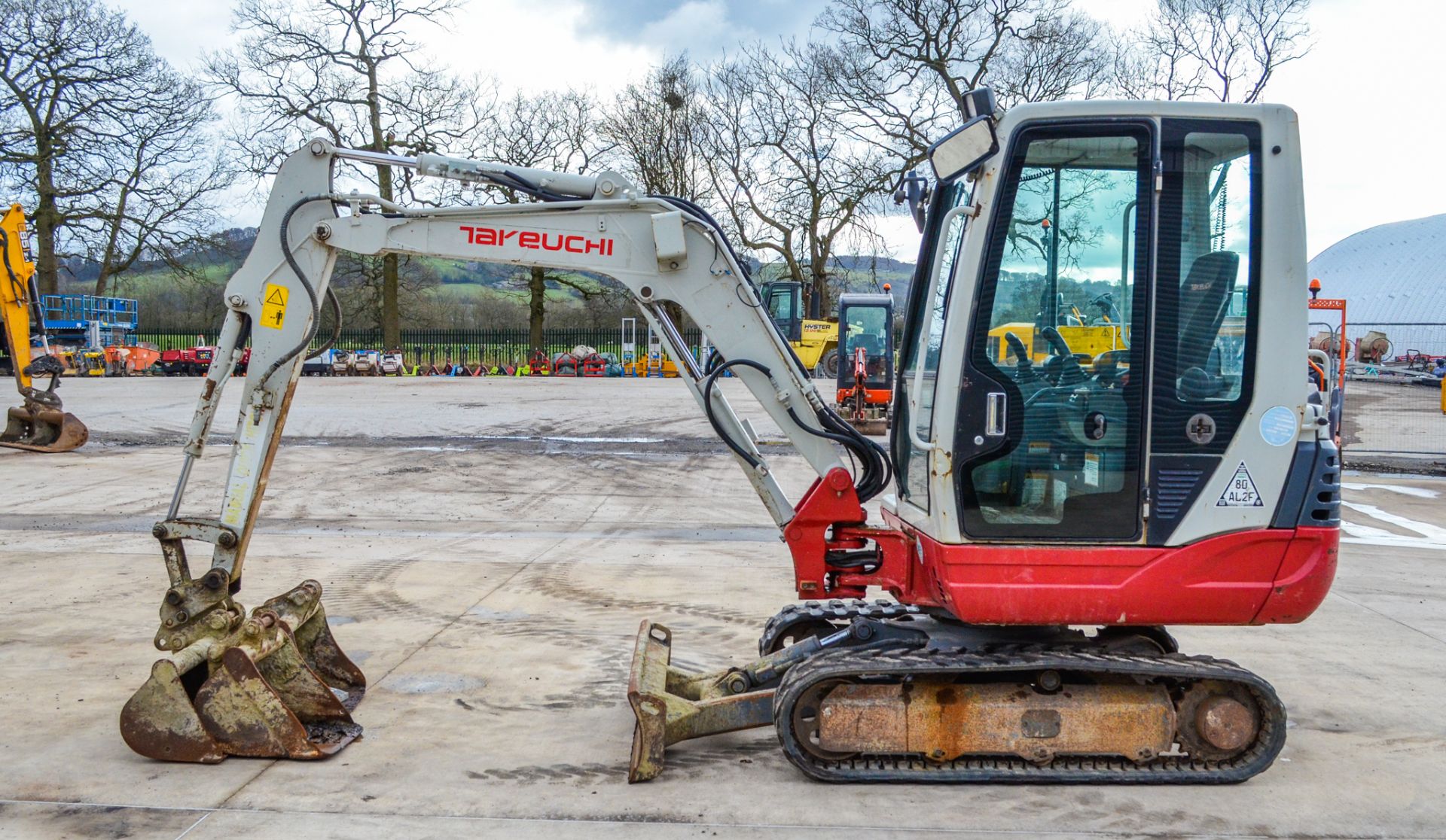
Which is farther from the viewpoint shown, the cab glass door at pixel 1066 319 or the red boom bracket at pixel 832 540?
the red boom bracket at pixel 832 540

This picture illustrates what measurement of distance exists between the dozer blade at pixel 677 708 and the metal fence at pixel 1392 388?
7.23 m

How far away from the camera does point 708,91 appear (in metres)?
41.3

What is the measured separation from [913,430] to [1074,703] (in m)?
1.28

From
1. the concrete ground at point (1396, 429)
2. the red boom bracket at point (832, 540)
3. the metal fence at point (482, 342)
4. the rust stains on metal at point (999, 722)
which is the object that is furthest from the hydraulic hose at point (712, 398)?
the metal fence at point (482, 342)

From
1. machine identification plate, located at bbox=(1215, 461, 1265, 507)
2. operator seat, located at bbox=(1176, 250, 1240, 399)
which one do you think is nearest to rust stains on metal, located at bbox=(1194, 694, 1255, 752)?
machine identification plate, located at bbox=(1215, 461, 1265, 507)

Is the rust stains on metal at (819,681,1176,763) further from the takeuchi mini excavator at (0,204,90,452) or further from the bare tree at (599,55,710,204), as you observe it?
the bare tree at (599,55,710,204)

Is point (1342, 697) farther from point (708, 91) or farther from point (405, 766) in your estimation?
point (708, 91)

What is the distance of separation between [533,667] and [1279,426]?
3.96 meters

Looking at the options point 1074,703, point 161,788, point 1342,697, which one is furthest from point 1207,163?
point 161,788

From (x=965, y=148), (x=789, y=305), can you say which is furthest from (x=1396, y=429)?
(x=965, y=148)

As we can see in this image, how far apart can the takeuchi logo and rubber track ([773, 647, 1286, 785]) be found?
211 cm

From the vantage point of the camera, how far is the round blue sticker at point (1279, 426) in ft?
14.5

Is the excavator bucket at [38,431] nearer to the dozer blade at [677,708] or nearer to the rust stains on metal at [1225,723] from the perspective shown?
the dozer blade at [677,708]

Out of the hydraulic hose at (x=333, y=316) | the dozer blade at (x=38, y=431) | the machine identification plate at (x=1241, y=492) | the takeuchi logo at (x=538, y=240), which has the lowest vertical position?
the dozer blade at (x=38, y=431)
